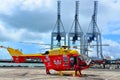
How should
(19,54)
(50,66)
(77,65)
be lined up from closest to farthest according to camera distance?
(77,65) → (50,66) → (19,54)

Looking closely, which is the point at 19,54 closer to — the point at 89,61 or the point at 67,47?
the point at 67,47

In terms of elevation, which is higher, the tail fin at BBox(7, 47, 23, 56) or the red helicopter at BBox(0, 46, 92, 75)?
the tail fin at BBox(7, 47, 23, 56)

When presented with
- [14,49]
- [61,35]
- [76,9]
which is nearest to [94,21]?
[76,9]

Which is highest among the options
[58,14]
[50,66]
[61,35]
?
[58,14]

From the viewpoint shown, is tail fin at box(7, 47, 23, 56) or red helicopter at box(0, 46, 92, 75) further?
tail fin at box(7, 47, 23, 56)

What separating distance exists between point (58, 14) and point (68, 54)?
100 meters

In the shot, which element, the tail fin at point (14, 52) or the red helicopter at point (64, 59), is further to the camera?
the tail fin at point (14, 52)

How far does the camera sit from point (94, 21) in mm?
145750

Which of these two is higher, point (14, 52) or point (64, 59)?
point (14, 52)

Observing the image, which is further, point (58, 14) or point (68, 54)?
point (58, 14)

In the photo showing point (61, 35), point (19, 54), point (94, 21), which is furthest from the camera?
point (94, 21)

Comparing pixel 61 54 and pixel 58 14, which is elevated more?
pixel 58 14

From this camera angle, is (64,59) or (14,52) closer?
(64,59)

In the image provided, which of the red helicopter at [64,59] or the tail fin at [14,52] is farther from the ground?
the tail fin at [14,52]
